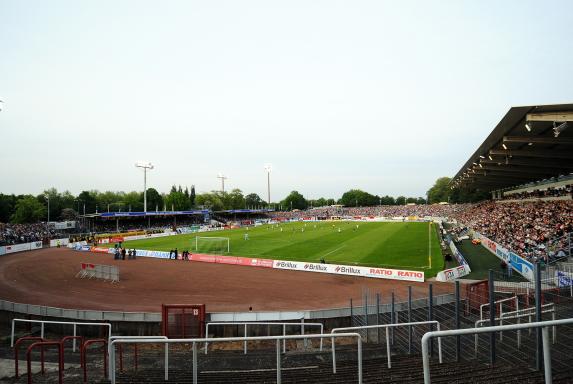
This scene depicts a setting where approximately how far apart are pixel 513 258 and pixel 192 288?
22148 mm

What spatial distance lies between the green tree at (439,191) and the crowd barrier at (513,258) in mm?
140229

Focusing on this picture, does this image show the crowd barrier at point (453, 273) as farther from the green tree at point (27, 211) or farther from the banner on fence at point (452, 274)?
the green tree at point (27, 211)

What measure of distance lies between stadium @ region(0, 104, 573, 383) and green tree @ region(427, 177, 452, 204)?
12767 cm

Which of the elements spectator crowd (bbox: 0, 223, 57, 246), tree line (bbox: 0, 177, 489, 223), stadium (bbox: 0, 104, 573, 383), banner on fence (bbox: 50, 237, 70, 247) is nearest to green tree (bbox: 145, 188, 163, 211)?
tree line (bbox: 0, 177, 489, 223)

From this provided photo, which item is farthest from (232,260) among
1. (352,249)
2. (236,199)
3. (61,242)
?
(236,199)

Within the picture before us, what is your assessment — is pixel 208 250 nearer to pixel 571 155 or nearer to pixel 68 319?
pixel 68 319

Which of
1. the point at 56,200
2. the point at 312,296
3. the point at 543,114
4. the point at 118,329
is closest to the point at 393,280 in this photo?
the point at 312,296

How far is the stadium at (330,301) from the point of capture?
597cm

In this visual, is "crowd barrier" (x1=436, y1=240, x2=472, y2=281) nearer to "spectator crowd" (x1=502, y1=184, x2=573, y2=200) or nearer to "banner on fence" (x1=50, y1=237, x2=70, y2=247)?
"spectator crowd" (x1=502, y1=184, x2=573, y2=200)

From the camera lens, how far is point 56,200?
115375mm

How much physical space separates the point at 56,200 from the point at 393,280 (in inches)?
4707

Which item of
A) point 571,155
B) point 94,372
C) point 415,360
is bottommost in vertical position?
point 94,372

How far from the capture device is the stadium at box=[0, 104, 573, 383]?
19.6 feet

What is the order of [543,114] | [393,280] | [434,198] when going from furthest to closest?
[434,198]
[393,280]
[543,114]
